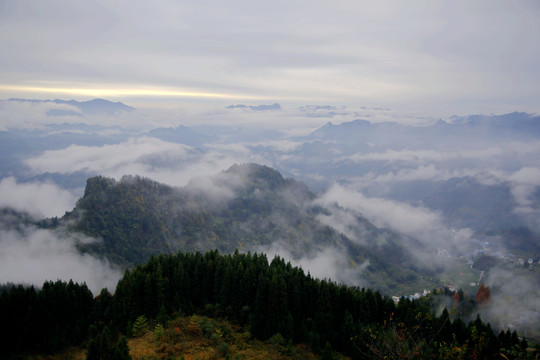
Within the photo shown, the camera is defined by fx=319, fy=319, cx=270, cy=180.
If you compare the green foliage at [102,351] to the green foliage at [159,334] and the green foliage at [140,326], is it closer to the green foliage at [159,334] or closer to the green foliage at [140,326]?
the green foliage at [159,334]

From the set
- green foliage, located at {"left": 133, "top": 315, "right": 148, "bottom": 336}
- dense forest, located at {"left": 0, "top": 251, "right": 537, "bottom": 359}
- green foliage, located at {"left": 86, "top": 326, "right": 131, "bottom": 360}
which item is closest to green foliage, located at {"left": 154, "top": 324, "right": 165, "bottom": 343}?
green foliage, located at {"left": 133, "top": 315, "right": 148, "bottom": 336}

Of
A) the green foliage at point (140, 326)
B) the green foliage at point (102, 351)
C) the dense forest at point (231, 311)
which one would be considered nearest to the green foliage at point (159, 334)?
the green foliage at point (140, 326)

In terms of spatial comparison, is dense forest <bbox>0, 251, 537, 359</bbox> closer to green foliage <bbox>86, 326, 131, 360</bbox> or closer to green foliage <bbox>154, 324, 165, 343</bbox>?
green foliage <bbox>154, 324, 165, 343</bbox>

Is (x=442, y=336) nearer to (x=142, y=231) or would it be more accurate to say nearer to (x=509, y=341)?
(x=509, y=341)

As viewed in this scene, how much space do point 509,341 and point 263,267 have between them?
115 ft

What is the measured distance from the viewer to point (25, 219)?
173250 mm

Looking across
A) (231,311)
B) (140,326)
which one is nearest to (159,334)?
(140,326)

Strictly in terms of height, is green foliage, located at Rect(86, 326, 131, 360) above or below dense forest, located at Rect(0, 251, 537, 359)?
above

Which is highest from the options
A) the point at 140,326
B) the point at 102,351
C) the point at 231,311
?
the point at 102,351

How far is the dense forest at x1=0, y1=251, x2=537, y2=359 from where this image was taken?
123ft

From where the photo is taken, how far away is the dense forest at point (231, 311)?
1479 inches

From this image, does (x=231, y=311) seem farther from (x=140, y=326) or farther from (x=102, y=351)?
Result: (x=102, y=351)

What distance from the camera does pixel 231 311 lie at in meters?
48.8

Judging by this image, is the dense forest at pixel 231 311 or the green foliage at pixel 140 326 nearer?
the dense forest at pixel 231 311
